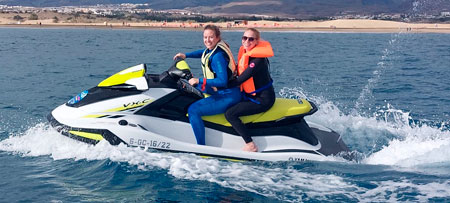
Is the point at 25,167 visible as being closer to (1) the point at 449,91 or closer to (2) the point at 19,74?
(2) the point at 19,74

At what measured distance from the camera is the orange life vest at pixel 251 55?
6.39 metres

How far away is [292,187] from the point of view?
Answer: 6.00 metres

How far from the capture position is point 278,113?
6.86 metres

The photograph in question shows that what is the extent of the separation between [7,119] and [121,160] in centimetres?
410

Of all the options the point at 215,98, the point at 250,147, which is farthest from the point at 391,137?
the point at 215,98

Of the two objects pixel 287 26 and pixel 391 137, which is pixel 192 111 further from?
pixel 287 26

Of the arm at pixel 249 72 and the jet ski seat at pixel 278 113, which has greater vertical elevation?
the arm at pixel 249 72

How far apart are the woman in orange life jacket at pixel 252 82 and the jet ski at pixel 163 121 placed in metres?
0.16

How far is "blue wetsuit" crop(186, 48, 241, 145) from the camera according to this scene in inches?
246

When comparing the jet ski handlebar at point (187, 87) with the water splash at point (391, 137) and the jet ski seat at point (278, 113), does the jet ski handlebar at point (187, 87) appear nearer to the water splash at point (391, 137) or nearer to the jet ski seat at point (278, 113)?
the jet ski seat at point (278, 113)

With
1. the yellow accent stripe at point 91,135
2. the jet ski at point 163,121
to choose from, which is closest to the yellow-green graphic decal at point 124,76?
the jet ski at point 163,121

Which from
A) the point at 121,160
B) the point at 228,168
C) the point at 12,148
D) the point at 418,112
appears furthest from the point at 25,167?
the point at 418,112

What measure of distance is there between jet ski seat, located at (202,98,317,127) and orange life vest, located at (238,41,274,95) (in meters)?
0.40

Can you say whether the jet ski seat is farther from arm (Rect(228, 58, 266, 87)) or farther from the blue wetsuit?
arm (Rect(228, 58, 266, 87))
